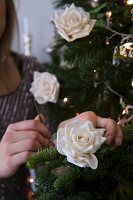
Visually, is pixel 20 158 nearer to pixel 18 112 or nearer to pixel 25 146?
pixel 25 146

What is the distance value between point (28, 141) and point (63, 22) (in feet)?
0.70

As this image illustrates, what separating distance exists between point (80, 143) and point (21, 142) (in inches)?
5.6

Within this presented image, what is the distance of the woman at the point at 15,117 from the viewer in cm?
52

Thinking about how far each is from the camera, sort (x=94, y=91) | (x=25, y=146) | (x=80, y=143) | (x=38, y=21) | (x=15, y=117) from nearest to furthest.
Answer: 1. (x=80, y=143)
2. (x=25, y=146)
3. (x=94, y=91)
4. (x=15, y=117)
5. (x=38, y=21)

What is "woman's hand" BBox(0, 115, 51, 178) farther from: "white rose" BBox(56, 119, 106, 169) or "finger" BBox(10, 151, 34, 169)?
"white rose" BBox(56, 119, 106, 169)

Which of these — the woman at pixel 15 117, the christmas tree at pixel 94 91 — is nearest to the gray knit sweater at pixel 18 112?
the woman at pixel 15 117

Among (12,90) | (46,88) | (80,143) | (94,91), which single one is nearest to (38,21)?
(12,90)

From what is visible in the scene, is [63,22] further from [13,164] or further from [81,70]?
[13,164]

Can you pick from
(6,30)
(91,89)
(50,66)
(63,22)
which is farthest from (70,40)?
(6,30)

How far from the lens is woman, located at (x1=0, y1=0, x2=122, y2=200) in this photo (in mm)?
522

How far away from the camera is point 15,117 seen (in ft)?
3.20

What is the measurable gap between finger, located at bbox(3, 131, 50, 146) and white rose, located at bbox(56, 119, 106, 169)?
0.37ft

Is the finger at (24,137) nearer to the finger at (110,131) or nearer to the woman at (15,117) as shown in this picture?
the woman at (15,117)

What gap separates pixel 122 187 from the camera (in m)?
0.52
